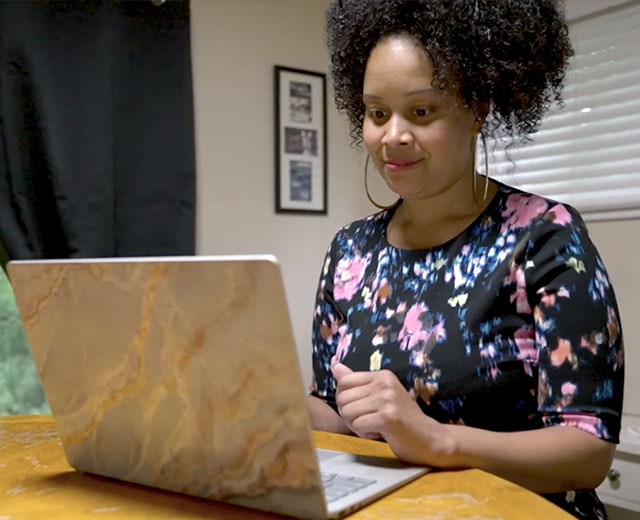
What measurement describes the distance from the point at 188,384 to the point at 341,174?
8.05 feet

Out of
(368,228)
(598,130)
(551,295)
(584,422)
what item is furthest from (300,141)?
(584,422)

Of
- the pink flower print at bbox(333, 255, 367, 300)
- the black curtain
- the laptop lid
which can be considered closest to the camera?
the laptop lid

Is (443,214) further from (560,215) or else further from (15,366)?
(15,366)

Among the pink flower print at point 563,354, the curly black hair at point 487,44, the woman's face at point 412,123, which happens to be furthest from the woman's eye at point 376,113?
the pink flower print at point 563,354

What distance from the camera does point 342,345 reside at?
1191mm

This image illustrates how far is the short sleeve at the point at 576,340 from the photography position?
904mm

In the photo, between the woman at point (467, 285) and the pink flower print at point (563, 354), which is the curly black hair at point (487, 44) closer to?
the woman at point (467, 285)

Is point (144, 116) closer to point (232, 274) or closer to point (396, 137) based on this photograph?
point (396, 137)

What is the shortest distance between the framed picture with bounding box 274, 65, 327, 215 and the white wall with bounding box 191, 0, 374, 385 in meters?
0.04

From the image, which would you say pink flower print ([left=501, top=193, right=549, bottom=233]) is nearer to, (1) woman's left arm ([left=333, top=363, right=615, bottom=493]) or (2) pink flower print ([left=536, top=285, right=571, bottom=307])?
(2) pink flower print ([left=536, top=285, right=571, bottom=307])

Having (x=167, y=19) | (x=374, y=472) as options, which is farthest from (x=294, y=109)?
(x=374, y=472)

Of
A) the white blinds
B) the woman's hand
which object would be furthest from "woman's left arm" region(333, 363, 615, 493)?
the white blinds

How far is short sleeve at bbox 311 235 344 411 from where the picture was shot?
127cm

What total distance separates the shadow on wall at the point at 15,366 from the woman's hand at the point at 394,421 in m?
1.69
